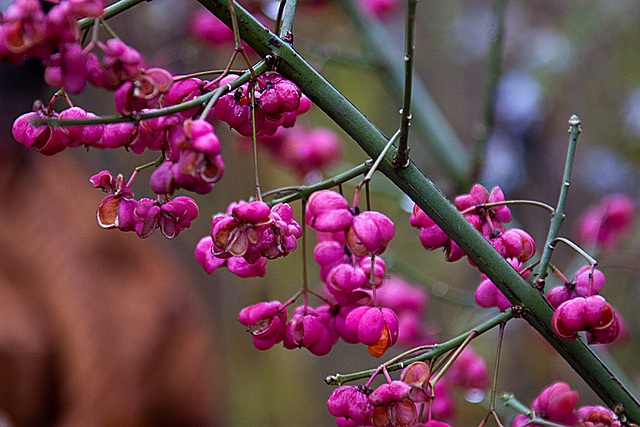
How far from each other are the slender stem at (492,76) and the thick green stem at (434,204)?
48 cm

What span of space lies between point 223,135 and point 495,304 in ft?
4.37

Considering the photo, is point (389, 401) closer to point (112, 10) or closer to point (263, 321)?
point (263, 321)

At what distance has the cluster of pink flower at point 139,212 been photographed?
0.35m

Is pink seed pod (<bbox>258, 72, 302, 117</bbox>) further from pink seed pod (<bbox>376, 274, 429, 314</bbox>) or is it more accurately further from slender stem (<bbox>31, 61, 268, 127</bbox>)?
pink seed pod (<bbox>376, 274, 429, 314</bbox>)

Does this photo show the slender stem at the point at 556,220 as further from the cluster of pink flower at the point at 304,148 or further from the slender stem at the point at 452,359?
the cluster of pink flower at the point at 304,148

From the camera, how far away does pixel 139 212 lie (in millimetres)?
351

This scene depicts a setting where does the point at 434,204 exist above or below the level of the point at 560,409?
above

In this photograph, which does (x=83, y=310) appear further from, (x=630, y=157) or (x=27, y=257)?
(x=630, y=157)

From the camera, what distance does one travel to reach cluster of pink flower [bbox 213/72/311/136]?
336 mm

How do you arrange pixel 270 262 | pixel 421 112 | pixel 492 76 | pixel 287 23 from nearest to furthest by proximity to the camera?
1. pixel 287 23
2. pixel 492 76
3. pixel 421 112
4. pixel 270 262

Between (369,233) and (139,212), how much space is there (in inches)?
5.7

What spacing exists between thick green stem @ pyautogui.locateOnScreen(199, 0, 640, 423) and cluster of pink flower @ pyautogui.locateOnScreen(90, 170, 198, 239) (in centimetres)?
11

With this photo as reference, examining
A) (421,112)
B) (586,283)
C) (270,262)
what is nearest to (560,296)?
(586,283)

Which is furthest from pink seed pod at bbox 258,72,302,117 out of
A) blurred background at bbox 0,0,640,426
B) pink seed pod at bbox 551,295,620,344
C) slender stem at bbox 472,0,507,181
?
blurred background at bbox 0,0,640,426
